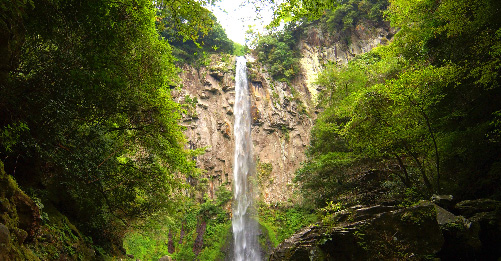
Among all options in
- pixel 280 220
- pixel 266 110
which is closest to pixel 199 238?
pixel 280 220

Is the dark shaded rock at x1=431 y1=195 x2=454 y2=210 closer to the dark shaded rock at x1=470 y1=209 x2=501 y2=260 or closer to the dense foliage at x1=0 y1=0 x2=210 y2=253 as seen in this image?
the dark shaded rock at x1=470 y1=209 x2=501 y2=260

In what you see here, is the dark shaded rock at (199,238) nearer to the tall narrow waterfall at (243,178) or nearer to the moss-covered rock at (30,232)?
the tall narrow waterfall at (243,178)

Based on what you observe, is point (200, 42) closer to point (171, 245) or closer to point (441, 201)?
point (171, 245)

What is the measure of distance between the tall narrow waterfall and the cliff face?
21.7 inches

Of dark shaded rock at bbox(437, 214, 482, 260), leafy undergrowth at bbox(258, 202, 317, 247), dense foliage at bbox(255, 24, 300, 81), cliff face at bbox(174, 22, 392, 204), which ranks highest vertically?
dense foliage at bbox(255, 24, 300, 81)

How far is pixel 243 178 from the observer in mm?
23141

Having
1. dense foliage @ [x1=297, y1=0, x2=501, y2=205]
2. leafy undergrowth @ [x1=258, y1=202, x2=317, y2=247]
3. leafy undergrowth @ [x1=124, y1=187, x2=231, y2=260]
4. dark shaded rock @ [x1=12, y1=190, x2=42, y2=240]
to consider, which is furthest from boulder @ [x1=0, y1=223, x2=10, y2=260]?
leafy undergrowth @ [x1=258, y1=202, x2=317, y2=247]

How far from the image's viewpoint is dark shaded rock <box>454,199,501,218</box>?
20.7 ft

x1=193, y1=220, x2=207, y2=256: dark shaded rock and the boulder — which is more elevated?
the boulder

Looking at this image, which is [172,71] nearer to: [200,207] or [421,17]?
[421,17]

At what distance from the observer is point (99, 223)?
23.8 ft

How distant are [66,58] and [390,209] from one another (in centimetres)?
856

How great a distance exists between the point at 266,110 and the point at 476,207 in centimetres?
1969

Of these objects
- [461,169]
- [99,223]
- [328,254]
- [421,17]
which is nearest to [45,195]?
[99,223]
